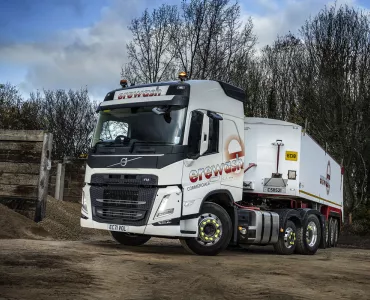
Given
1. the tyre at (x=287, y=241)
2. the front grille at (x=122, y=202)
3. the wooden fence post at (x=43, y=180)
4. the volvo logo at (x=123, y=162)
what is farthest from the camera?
the wooden fence post at (x=43, y=180)

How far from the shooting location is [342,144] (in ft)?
95.1

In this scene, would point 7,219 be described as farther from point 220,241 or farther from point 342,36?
point 342,36

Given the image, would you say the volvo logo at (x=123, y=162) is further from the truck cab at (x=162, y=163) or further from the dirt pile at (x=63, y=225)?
the dirt pile at (x=63, y=225)

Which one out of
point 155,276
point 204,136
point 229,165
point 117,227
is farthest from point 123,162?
point 155,276

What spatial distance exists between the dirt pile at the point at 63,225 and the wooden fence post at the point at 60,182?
3.03m

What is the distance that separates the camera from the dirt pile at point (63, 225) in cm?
1503

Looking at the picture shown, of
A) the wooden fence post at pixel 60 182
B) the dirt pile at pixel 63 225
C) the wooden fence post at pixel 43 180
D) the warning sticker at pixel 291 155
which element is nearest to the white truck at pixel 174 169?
the warning sticker at pixel 291 155

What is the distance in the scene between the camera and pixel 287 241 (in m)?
14.1

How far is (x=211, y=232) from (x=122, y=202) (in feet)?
6.38

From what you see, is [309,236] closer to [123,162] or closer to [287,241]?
[287,241]

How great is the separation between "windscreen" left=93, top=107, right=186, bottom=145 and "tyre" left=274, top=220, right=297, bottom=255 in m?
4.78

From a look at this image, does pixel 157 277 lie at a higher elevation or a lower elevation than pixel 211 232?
lower

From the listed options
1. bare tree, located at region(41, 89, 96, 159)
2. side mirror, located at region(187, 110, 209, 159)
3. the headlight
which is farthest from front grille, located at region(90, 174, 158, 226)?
bare tree, located at region(41, 89, 96, 159)

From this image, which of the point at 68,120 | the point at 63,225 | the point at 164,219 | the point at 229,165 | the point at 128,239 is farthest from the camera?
the point at 68,120
